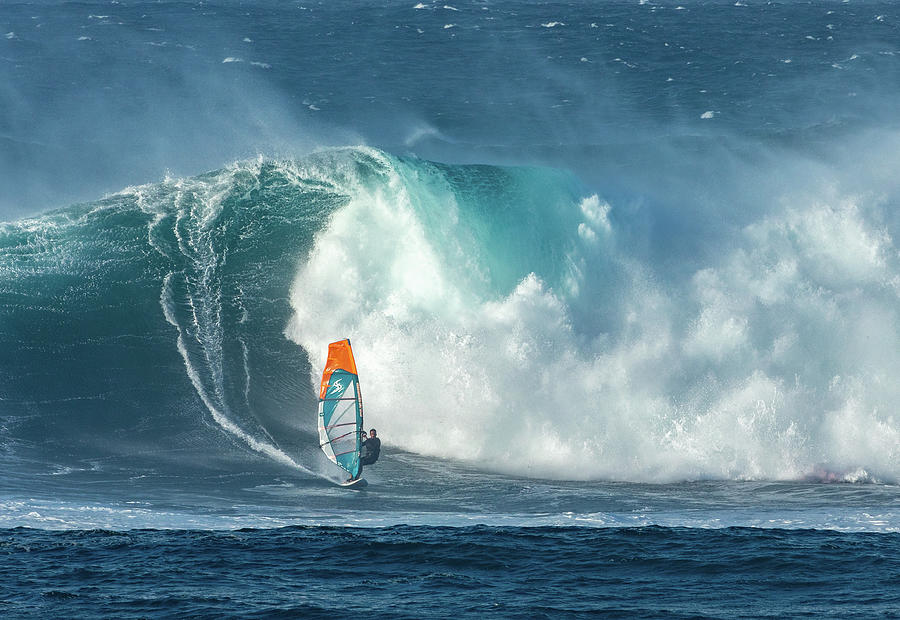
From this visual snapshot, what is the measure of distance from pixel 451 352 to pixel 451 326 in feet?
3.47

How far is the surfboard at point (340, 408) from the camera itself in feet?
78.0

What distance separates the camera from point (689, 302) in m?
29.2

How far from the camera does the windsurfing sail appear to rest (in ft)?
78.1

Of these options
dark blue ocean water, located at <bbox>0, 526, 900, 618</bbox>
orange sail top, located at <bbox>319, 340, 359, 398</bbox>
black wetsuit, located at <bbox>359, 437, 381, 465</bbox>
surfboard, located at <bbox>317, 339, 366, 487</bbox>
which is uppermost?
orange sail top, located at <bbox>319, 340, 359, 398</bbox>

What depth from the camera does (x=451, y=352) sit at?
27453mm

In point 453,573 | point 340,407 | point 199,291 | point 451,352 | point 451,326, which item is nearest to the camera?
point 453,573

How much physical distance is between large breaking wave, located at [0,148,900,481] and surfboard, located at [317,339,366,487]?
1.19 metres

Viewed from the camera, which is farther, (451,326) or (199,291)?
(199,291)

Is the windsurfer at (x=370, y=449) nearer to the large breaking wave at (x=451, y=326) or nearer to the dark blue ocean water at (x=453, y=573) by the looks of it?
the large breaking wave at (x=451, y=326)

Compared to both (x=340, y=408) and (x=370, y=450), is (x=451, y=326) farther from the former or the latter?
(x=370, y=450)

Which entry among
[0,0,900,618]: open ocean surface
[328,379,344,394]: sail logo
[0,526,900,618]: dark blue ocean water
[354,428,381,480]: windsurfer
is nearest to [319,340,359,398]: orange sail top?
[328,379,344,394]: sail logo

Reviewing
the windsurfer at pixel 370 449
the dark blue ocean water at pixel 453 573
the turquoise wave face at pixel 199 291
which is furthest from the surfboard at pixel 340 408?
the dark blue ocean water at pixel 453 573

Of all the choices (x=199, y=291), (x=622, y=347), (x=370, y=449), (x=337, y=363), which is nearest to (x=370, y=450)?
(x=370, y=449)

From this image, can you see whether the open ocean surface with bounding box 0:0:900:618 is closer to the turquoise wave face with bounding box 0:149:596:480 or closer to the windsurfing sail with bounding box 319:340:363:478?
the turquoise wave face with bounding box 0:149:596:480
